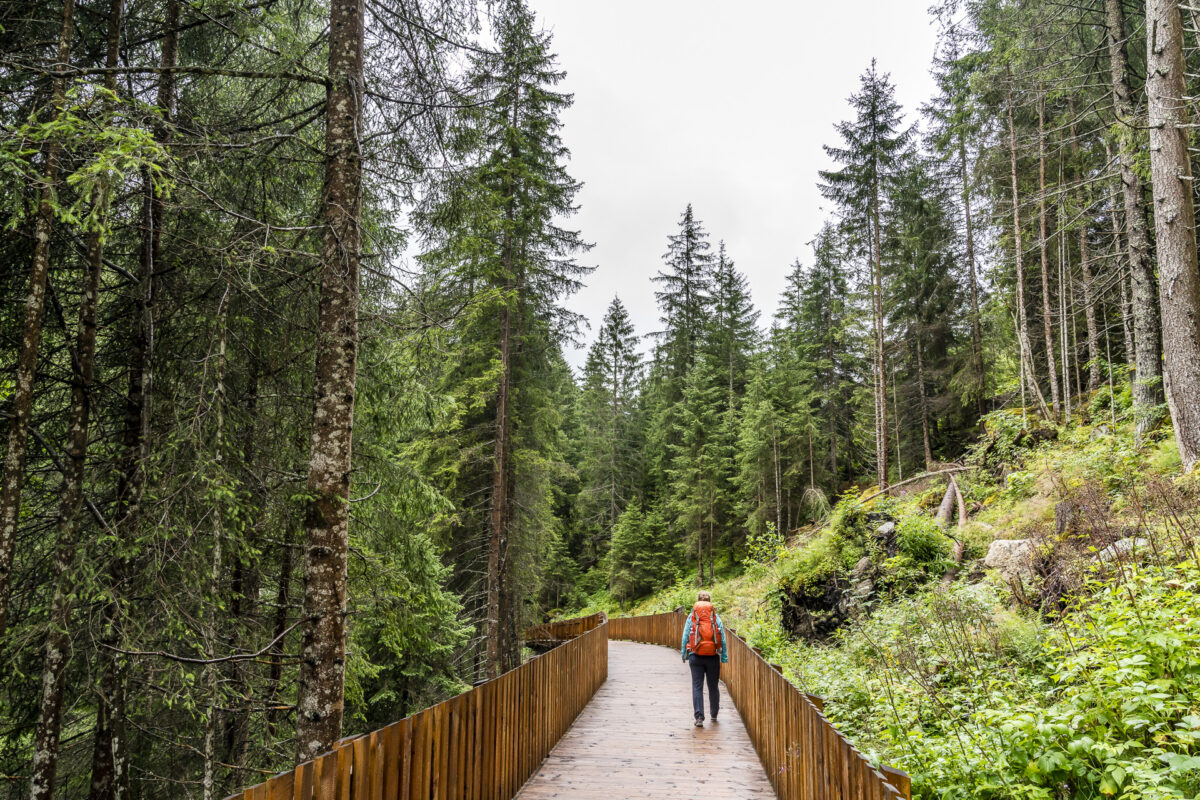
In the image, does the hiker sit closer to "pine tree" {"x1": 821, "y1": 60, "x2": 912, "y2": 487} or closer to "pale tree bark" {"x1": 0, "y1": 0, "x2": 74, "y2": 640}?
"pale tree bark" {"x1": 0, "y1": 0, "x2": 74, "y2": 640}

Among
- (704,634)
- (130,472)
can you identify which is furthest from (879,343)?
(130,472)

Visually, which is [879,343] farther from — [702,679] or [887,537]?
[702,679]

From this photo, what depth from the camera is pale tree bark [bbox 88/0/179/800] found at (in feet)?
17.1

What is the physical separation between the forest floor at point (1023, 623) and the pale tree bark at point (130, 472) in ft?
21.4

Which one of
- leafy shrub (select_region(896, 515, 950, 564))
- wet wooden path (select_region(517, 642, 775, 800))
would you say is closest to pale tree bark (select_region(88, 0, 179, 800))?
wet wooden path (select_region(517, 642, 775, 800))

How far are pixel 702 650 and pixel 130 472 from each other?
7095 millimetres

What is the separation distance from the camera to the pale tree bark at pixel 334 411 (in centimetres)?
476

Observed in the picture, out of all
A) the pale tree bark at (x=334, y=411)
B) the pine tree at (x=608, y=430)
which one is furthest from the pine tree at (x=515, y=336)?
the pine tree at (x=608, y=430)

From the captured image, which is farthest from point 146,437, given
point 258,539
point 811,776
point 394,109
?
point 811,776

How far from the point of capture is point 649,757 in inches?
265

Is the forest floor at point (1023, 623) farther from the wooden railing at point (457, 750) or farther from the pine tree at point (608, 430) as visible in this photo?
the pine tree at point (608, 430)

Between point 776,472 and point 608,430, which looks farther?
point 608,430

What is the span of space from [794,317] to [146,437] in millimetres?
33195

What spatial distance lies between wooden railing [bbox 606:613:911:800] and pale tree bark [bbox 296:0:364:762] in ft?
11.7
